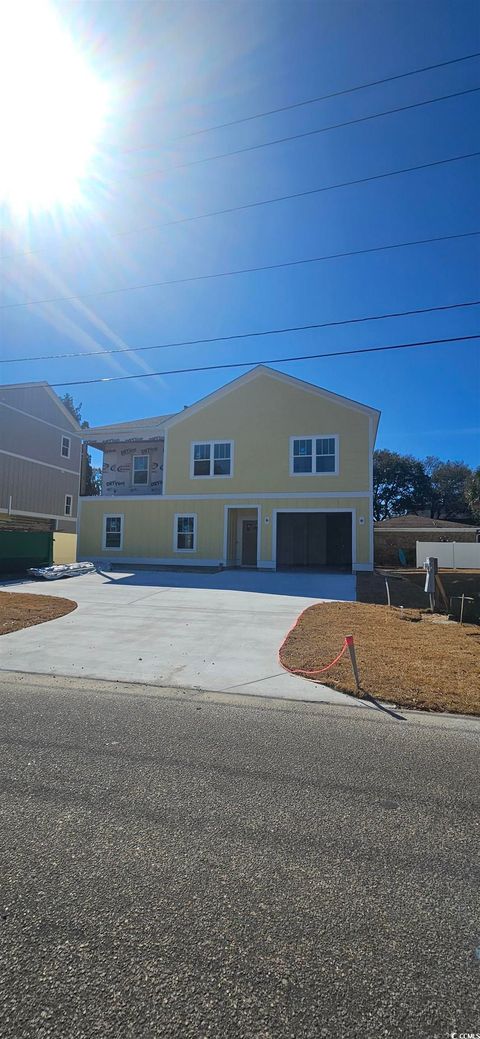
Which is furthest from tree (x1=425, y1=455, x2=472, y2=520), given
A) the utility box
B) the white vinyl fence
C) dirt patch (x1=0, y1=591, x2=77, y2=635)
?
dirt patch (x1=0, y1=591, x2=77, y2=635)

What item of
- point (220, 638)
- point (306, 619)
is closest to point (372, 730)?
point (220, 638)

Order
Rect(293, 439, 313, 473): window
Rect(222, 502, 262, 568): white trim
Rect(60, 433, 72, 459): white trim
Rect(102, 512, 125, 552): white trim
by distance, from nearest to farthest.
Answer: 1. Rect(293, 439, 313, 473): window
2. Rect(222, 502, 262, 568): white trim
3. Rect(102, 512, 125, 552): white trim
4. Rect(60, 433, 72, 459): white trim

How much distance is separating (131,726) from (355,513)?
48.9 ft

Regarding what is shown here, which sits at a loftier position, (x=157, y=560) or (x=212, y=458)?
(x=212, y=458)

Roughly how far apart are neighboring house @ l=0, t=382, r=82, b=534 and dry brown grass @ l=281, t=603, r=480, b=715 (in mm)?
17153

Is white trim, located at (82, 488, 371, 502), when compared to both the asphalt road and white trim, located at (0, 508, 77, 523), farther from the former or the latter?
the asphalt road

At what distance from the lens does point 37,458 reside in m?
27.4

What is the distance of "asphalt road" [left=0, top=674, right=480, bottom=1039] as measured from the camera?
1652mm

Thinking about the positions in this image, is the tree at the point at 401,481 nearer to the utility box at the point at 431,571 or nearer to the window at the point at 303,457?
the window at the point at 303,457

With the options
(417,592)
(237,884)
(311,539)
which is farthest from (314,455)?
(237,884)

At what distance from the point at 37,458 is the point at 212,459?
1282 cm

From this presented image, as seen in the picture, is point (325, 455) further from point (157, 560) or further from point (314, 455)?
point (157, 560)

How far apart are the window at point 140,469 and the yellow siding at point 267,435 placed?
2.02 m

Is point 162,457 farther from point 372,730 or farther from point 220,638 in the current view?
point 372,730
